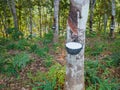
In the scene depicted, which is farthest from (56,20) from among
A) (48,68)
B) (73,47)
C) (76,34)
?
(73,47)

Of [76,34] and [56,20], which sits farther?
[56,20]

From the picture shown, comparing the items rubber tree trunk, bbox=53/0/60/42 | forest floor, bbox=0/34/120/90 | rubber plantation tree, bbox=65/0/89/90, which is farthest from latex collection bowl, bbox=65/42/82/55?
rubber tree trunk, bbox=53/0/60/42

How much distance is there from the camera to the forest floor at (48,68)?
514cm

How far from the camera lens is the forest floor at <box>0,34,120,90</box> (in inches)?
202

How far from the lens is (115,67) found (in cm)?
600

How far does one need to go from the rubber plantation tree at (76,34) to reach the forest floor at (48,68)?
3.63 ft

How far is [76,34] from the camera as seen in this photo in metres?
3.52

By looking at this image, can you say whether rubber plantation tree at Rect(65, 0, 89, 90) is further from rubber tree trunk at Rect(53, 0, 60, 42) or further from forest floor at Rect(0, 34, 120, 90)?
rubber tree trunk at Rect(53, 0, 60, 42)

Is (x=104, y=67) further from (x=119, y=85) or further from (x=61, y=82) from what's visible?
(x=61, y=82)

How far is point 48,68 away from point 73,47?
278cm

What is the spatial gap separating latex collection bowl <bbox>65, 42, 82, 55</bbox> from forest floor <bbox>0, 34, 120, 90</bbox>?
169cm

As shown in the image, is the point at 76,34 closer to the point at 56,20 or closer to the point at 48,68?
the point at 48,68

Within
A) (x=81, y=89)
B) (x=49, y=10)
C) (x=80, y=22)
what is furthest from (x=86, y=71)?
(x=49, y=10)

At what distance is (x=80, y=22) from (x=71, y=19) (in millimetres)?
156
